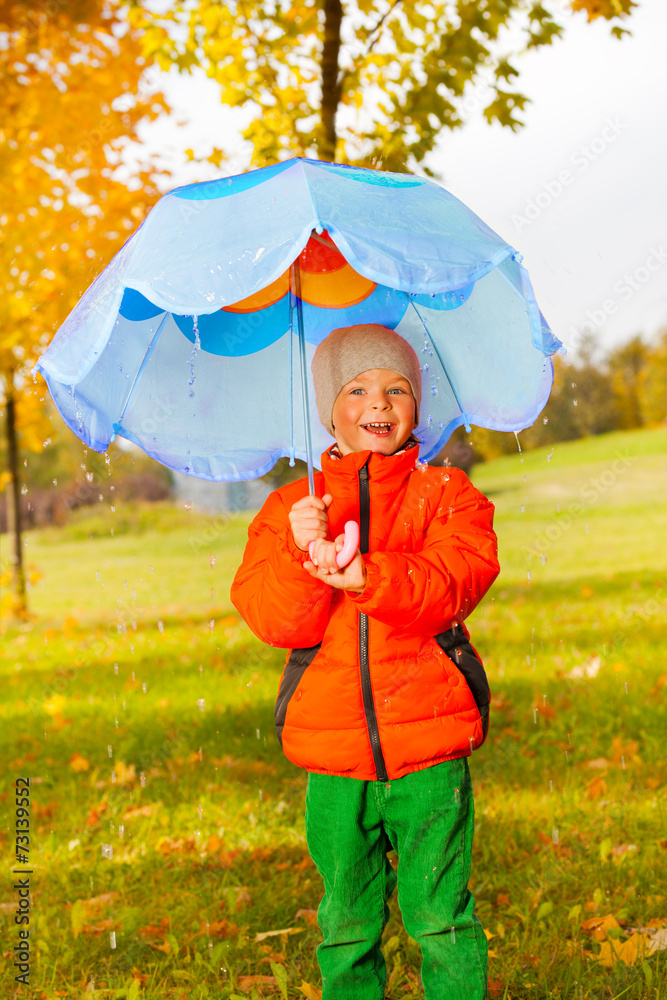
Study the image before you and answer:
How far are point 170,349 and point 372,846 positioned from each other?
1.54m

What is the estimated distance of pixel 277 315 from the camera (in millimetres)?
2736

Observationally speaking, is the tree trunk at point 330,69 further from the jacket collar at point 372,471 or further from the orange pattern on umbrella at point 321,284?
the jacket collar at point 372,471

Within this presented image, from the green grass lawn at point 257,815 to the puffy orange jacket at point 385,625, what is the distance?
0.34 metres

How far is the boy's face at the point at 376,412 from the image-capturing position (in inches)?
92.4

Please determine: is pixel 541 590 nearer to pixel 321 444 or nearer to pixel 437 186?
pixel 321 444

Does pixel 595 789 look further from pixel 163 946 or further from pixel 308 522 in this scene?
pixel 308 522

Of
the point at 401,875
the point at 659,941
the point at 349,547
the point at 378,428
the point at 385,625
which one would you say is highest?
the point at 378,428

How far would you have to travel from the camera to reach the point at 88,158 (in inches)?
276

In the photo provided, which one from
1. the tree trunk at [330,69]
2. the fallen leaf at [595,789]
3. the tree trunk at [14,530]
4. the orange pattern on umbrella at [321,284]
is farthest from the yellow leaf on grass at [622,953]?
the tree trunk at [14,530]

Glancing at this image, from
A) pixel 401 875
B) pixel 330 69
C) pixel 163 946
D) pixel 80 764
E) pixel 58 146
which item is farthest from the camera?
pixel 58 146

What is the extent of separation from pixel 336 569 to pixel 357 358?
666 mm

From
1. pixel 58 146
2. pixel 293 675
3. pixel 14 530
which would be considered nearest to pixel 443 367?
pixel 293 675

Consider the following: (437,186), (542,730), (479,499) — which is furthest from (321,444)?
(542,730)

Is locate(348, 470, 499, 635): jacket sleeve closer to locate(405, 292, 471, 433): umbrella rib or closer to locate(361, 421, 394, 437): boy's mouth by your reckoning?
locate(361, 421, 394, 437): boy's mouth
